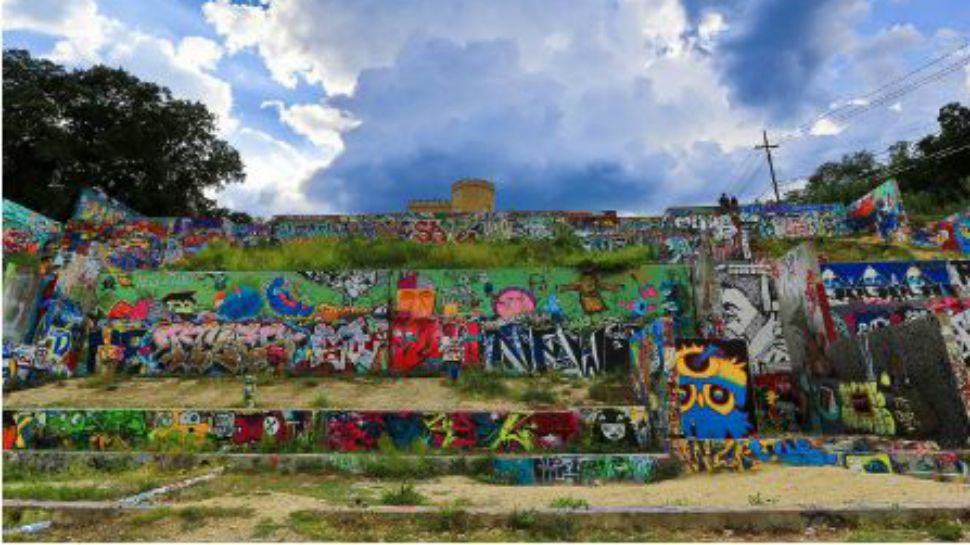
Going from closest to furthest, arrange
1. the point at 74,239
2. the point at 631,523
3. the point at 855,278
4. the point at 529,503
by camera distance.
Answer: the point at 631,523 < the point at 529,503 < the point at 855,278 < the point at 74,239

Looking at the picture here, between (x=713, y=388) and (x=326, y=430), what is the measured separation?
813 cm

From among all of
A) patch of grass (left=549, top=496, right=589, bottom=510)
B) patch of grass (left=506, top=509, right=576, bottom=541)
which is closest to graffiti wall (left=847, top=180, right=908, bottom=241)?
patch of grass (left=549, top=496, right=589, bottom=510)

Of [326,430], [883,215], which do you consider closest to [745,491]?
[326,430]

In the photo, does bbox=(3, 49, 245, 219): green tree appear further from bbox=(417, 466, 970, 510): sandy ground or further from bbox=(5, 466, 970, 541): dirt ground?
bbox=(417, 466, 970, 510): sandy ground

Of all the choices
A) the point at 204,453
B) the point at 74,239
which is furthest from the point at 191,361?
the point at 74,239

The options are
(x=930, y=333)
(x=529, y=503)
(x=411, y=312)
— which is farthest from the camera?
(x=411, y=312)

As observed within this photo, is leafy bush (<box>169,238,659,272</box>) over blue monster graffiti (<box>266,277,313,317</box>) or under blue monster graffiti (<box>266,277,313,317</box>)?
over

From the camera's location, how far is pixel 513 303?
23859 mm

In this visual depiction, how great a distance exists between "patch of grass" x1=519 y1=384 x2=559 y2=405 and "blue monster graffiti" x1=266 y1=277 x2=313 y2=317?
895 cm

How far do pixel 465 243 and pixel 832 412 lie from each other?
19392 mm

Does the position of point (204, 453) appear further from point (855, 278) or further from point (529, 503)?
point (855, 278)

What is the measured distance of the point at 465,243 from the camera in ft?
104

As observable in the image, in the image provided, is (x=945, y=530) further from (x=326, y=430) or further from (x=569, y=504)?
(x=326, y=430)

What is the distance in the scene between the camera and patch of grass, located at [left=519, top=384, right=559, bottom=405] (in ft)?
59.6
